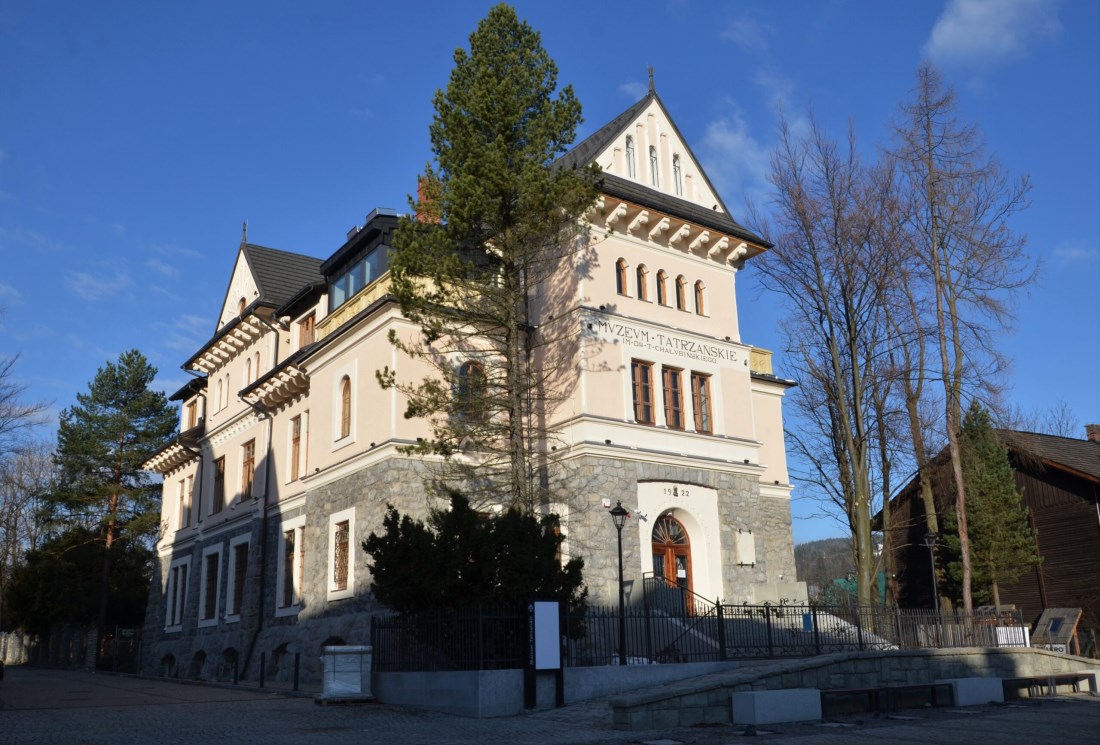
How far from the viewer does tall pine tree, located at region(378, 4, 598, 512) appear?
19.0 metres

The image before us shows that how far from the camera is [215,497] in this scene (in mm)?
31984

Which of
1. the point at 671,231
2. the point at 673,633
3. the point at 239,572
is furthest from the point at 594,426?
the point at 239,572

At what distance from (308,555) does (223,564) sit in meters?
6.92

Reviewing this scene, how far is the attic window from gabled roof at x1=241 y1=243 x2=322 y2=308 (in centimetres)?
405

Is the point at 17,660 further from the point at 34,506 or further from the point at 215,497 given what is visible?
the point at 215,497

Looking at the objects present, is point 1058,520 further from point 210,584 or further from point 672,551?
point 210,584

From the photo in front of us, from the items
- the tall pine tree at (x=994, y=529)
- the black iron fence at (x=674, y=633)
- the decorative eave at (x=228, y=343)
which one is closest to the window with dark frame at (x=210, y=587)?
the decorative eave at (x=228, y=343)

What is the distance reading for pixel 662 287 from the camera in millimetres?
25094

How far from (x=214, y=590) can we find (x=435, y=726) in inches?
779

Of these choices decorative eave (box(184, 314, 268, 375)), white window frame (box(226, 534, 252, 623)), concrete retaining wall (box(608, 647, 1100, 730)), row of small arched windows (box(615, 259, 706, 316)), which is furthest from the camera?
decorative eave (box(184, 314, 268, 375))

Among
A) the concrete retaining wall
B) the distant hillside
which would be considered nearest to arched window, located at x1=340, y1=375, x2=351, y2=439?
the concrete retaining wall

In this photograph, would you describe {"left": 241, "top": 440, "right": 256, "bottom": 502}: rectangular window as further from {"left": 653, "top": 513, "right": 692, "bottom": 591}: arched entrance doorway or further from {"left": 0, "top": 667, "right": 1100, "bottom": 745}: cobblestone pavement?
{"left": 653, "top": 513, "right": 692, "bottom": 591}: arched entrance doorway

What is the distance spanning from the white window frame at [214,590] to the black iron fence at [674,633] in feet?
43.8

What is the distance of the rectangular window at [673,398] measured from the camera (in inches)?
946
